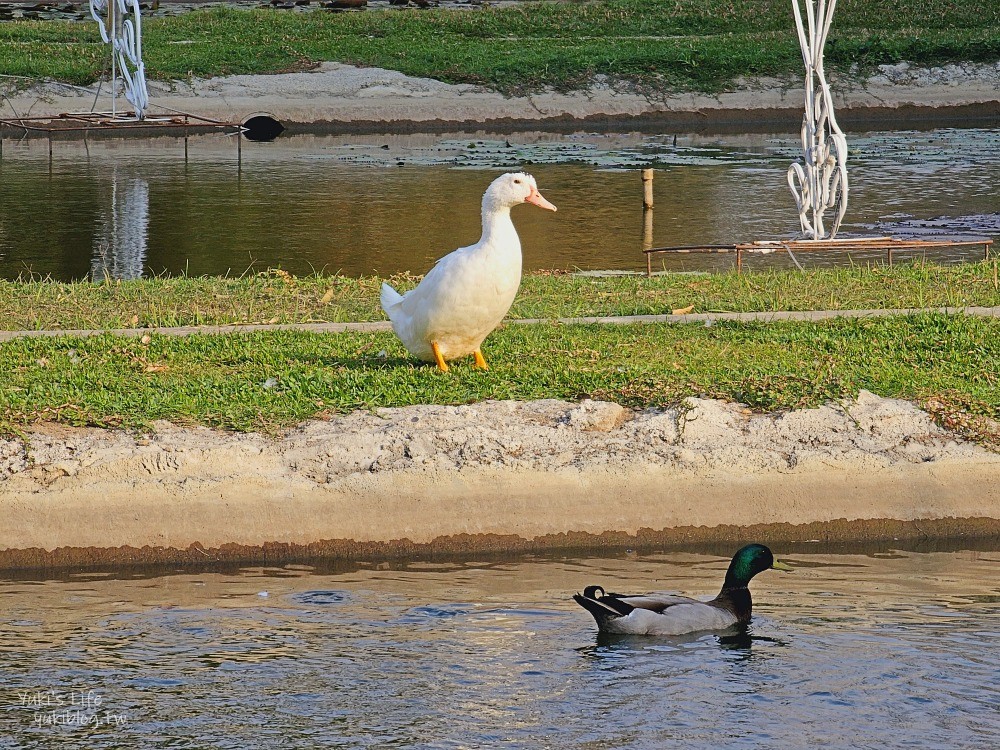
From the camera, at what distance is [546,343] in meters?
10.4

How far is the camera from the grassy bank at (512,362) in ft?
29.9

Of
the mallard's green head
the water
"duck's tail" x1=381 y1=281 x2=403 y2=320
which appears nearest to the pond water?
"duck's tail" x1=381 y1=281 x2=403 y2=320

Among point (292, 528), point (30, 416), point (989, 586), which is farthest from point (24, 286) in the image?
point (989, 586)

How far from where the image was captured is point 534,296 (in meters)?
12.6

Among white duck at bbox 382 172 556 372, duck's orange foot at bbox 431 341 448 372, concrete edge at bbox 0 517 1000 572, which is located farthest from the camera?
duck's orange foot at bbox 431 341 448 372

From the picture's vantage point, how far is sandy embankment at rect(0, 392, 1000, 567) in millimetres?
8344

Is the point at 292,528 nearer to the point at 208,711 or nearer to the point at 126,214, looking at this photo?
the point at 208,711

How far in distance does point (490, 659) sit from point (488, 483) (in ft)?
5.92

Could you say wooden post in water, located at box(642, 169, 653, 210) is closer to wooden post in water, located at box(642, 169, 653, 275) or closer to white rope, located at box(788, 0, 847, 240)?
wooden post in water, located at box(642, 169, 653, 275)

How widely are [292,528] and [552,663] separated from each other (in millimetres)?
2086

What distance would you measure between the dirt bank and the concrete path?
18976mm

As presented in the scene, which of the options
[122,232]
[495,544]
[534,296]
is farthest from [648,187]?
[495,544]

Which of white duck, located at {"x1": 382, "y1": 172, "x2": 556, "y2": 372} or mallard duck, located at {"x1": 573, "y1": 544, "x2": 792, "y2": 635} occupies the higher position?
white duck, located at {"x1": 382, "y1": 172, "x2": 556, "y2": 372}

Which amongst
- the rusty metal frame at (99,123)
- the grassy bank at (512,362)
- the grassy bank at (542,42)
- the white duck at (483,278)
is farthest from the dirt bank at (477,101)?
the white duck at (483,278)
